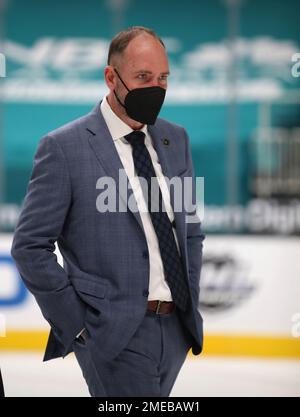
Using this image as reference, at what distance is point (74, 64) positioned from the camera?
18.1ft

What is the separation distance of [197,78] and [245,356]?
1.78 metres

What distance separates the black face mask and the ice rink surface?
2.24 meters

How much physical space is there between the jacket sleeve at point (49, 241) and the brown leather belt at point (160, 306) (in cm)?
17

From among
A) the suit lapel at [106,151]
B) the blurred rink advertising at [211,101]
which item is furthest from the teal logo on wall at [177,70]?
the suit lapel at [106,151]

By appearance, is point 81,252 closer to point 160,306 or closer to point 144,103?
point 160,306

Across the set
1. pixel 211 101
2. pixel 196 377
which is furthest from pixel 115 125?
pixel 211 101

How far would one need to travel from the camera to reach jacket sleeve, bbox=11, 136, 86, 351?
2029 millimetres

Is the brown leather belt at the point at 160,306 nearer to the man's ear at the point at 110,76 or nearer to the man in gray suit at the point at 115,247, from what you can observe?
the man in gray suit at the point at 115,247

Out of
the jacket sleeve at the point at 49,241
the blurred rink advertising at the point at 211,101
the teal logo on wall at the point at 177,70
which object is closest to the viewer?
the jacket sleeve at the point at 49,241

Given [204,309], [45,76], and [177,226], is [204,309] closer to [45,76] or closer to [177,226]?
[45,76]

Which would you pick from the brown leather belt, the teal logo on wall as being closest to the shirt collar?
the brown leather belt

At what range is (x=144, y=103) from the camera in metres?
2.13

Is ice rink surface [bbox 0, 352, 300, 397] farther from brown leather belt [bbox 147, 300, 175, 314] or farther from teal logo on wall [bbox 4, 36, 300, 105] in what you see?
brown leather belt [bbox 147, 300, 175, 314]

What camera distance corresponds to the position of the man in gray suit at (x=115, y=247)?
204 centimetres
